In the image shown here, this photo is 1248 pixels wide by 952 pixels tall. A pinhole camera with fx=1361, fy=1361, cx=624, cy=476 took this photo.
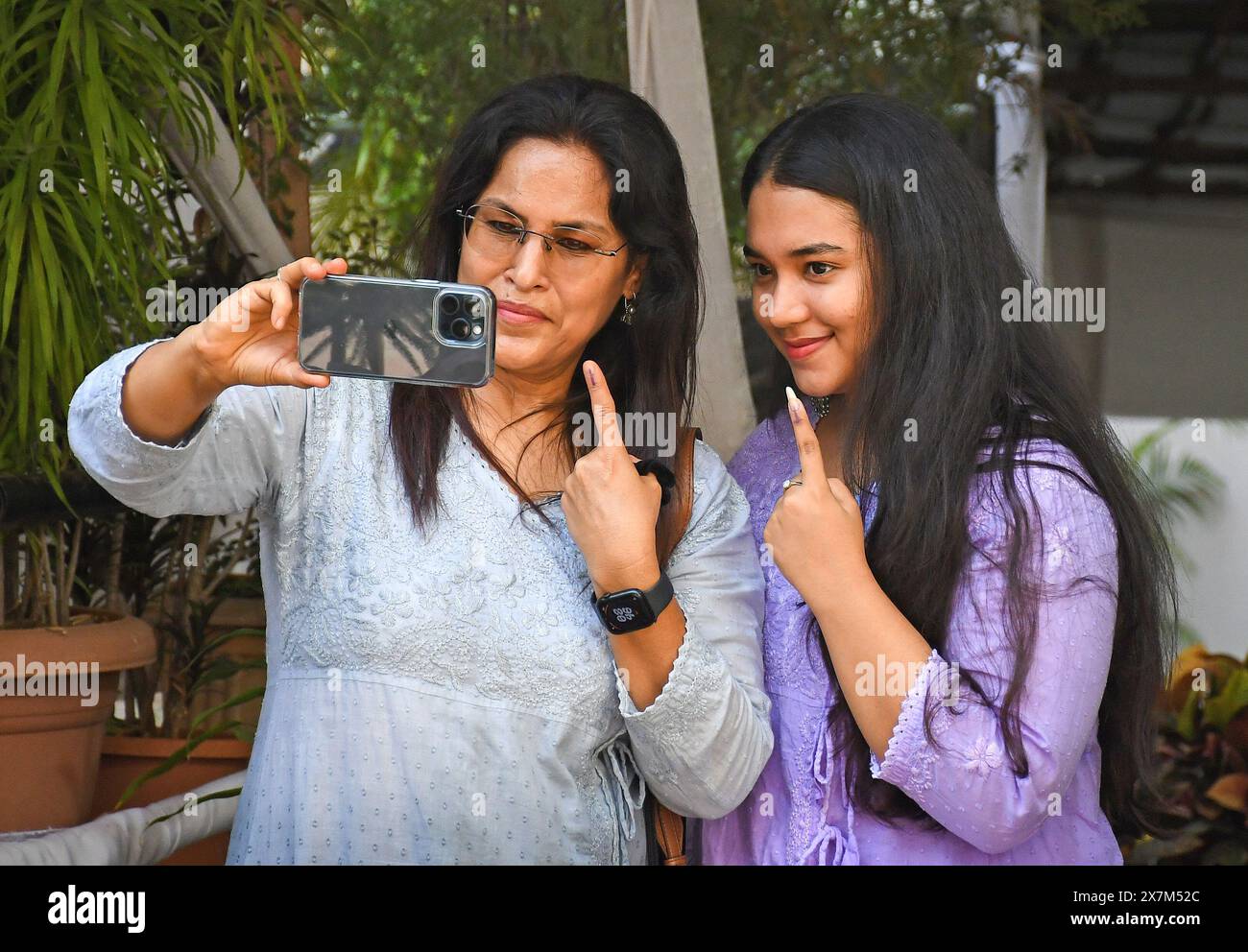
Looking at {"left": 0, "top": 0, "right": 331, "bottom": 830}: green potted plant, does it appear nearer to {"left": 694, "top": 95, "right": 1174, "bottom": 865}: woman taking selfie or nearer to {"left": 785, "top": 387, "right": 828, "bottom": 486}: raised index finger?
{"left": 694, "top": 95, "right": 1174, "bottom": 865}: woman taking selfie

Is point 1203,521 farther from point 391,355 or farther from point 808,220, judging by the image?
point 391,355

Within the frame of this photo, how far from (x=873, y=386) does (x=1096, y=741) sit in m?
0.51

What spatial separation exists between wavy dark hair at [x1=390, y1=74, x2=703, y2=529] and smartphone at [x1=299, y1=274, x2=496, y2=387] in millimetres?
277

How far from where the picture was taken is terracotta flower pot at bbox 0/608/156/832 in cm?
222

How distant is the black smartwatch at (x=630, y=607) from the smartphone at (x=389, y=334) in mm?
288

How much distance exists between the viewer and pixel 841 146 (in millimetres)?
1686

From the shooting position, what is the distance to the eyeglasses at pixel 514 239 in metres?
1.61

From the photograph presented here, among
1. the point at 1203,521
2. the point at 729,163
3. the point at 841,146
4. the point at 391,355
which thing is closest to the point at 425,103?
the point at 729,163

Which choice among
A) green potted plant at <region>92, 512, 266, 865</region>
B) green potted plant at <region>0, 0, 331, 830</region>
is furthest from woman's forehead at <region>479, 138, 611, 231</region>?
green potted plant at <region>92, 512, 266, 865</region>

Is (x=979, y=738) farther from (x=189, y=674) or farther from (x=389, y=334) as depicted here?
(x=189, y=674)

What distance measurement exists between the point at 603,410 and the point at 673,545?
19cm

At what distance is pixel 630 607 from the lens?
1442 millimetres
